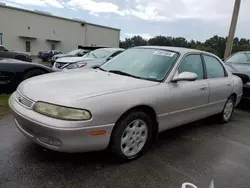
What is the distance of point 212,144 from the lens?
3.60 m

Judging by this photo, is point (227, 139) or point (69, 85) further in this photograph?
point (227, 139)

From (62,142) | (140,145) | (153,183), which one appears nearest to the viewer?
(62,142)

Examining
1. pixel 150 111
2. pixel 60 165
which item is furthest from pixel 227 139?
pixel 60 165

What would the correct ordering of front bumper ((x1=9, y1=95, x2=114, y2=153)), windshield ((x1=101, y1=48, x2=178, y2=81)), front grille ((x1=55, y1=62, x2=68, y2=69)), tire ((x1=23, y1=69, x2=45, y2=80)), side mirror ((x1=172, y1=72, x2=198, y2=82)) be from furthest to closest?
front grille ((x1=55, y1=62, x2=68, y2=69)) → tire ((x1=23, y1=69, x2=45, y2=80)) → windshield ((x1=101, y1=48, x2=178, y2=81)) → side mirror ((x1=172, y1=72, x2=198, y2=82)) → front bumper ((x1=9, y1=95, x2=114, y2=153))

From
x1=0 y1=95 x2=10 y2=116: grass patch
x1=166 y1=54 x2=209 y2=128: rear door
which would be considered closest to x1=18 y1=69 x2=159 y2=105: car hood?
x1=166 y1=54 x2=209 y2=128: rear door

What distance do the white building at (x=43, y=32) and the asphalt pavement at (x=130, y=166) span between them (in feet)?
99.0

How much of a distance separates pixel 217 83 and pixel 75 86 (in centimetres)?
266

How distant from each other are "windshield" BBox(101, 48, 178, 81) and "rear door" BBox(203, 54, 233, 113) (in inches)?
36.8

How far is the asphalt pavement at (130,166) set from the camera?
2.34m

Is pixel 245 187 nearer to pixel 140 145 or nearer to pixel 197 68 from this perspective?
pixel 140 145

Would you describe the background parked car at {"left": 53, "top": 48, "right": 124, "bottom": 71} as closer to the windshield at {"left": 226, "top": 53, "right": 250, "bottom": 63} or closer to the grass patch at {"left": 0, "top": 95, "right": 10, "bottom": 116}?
the grass patch at {"left": 0, "top": 95, "right": 10, "bottom": 116}

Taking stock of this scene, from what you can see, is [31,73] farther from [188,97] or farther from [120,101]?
[188,97]

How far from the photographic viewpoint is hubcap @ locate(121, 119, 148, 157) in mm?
2696

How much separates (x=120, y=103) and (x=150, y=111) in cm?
58
